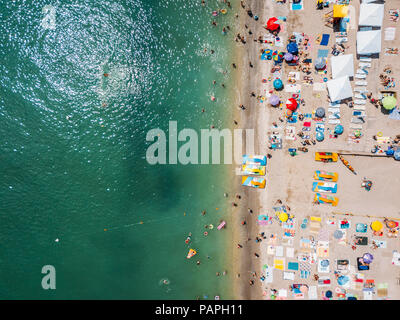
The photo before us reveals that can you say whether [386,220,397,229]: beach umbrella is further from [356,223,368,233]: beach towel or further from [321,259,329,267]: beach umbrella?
[321,259,329,267]: beach umbrella

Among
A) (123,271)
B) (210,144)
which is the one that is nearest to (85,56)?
(210,144)

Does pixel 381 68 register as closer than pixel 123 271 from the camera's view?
Yes

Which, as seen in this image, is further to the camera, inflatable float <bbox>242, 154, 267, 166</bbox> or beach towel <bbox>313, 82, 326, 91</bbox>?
inflatable float <bbox>242, 154, 267, 166</bbox>

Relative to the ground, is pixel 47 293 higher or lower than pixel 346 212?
lower

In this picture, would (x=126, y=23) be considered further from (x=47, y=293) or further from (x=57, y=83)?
(x=47, y=293)

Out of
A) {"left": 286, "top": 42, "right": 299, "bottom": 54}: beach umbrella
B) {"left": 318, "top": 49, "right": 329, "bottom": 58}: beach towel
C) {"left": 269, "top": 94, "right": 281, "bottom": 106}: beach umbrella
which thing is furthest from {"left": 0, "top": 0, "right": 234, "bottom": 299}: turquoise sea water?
{"left": 318, "top": 49, "right": 329, "bottom": 58}: beach towel

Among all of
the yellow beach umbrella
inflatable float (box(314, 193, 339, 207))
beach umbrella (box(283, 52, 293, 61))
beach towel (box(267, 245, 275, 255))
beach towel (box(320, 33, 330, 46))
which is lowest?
beach towel (box(267, 245, 275, 255))
